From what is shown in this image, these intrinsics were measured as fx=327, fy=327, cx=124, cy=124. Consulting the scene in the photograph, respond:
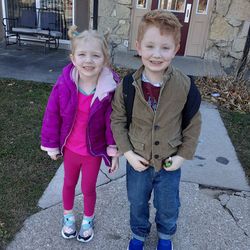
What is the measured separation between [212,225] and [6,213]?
1.53 m

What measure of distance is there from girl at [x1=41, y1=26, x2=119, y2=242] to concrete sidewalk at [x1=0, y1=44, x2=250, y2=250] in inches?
19.0

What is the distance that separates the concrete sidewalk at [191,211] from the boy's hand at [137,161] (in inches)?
27.8

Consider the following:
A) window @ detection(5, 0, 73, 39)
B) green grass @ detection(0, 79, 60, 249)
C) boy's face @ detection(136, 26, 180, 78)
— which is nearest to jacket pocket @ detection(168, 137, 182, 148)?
boy's face @ detection(136, 26, 180, 78)

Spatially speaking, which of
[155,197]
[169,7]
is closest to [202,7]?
[169,7]

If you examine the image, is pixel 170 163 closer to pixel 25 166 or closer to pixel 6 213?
pixel 6 213

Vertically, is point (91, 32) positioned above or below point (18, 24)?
above

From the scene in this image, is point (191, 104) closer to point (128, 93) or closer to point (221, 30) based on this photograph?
point (128, 93)

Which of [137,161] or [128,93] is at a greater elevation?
[128,93]

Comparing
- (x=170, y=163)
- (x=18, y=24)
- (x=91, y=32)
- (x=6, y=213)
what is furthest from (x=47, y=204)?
(x=18, y=24)

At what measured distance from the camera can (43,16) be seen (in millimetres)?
7859

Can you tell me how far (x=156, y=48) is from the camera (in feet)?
5.27

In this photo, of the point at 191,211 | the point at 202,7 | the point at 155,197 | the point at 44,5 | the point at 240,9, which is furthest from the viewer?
the point at 44,5

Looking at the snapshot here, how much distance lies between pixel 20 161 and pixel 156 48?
199 centimetres

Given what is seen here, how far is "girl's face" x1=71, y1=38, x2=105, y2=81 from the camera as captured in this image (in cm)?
177
